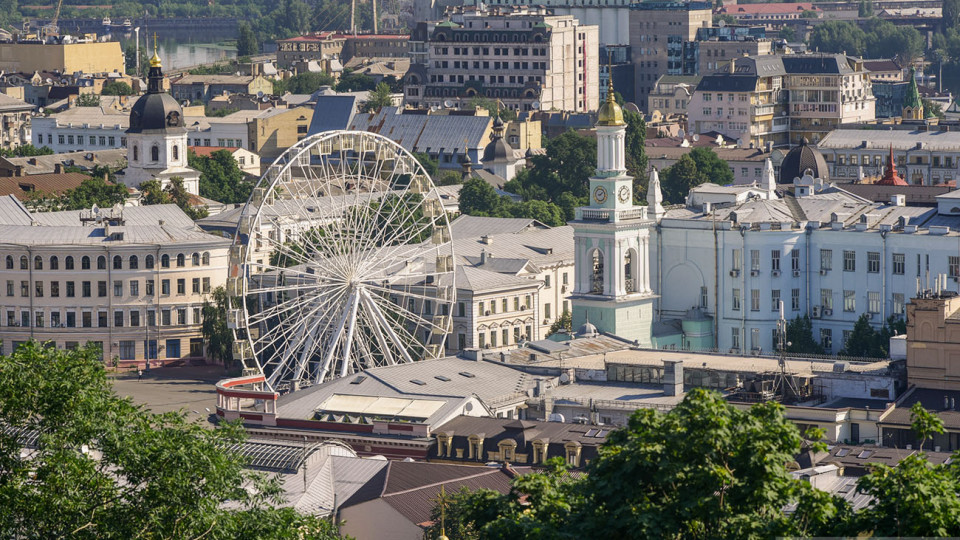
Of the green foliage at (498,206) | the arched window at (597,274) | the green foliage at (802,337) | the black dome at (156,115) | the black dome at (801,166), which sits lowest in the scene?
the green foliage at (802,337)

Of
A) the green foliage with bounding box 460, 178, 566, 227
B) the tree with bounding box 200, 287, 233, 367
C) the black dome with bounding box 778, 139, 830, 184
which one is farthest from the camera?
the green foliage with bounding box 460, 178, 566, 227

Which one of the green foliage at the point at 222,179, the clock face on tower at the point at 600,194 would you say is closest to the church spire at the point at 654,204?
the clock face on tower at the point at 600,194

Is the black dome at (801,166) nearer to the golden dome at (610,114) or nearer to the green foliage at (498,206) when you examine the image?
the green foliage at (498,206)

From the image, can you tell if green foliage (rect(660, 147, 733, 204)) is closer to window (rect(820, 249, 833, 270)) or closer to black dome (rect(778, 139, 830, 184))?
black dome (rect(778, 139, 830, 184))

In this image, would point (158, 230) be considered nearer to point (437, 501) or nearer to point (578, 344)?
point (578, 344)

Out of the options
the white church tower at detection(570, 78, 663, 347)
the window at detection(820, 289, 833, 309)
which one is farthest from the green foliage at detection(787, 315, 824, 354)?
the white church tower at detection(570, 78, 663, 347)
